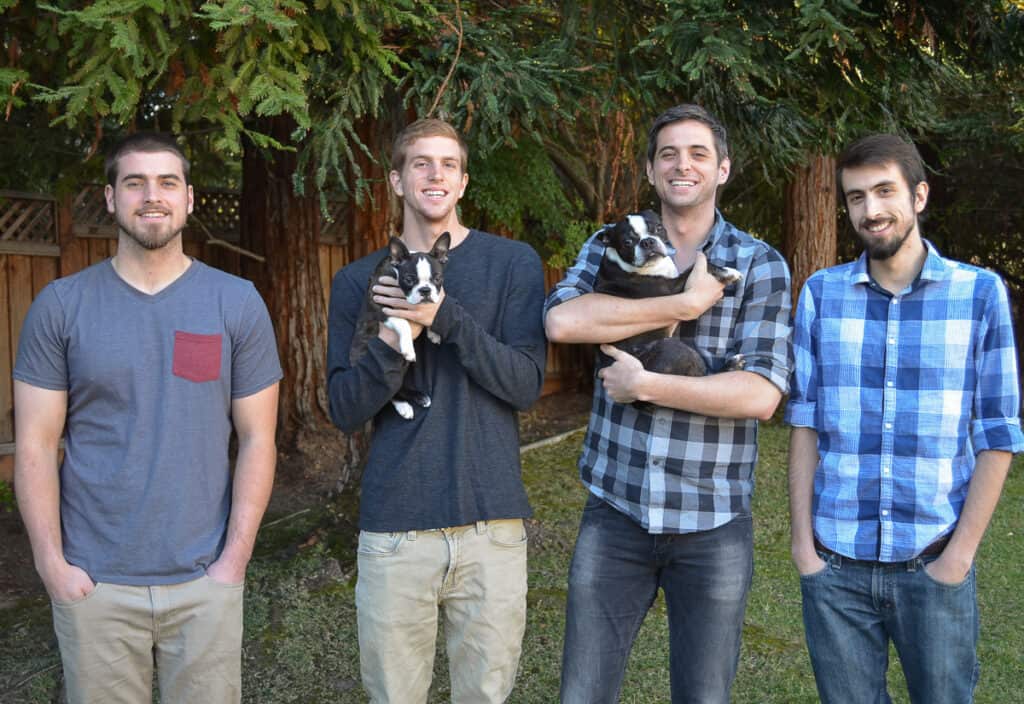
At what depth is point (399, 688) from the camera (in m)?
2.98

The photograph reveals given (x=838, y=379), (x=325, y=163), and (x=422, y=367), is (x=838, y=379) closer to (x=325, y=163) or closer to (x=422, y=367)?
(x=422, y=367)

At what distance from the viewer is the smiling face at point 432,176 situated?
3010mm

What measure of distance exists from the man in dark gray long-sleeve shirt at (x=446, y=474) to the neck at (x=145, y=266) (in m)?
0.61

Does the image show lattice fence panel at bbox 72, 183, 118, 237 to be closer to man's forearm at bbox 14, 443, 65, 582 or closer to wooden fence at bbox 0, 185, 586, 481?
wooden fence at bbox 0, 185, 586, 481

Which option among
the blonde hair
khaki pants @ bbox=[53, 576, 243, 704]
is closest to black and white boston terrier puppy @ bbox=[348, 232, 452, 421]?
the blonde hair

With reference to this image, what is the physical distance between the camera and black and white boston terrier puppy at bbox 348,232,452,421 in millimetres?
2918

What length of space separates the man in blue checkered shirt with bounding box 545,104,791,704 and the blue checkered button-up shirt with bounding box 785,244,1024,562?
0.76 ft

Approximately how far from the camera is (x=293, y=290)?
25.1ft

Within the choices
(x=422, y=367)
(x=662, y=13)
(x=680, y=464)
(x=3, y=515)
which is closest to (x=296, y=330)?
(x=3, y=515)

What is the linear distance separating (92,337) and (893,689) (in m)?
4.20

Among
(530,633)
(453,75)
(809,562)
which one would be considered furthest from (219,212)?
(809,562)

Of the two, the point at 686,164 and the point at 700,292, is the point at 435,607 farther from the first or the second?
the point at 686,164

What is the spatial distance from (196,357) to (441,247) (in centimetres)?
88

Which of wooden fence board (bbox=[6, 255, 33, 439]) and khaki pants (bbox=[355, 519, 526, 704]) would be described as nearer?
khaki pants (bbox=[355, 519, 526, 704])
